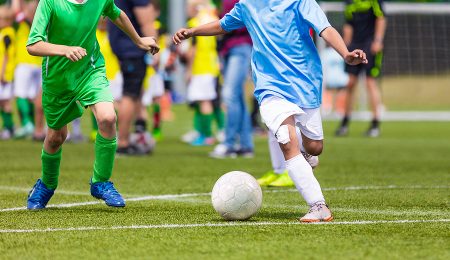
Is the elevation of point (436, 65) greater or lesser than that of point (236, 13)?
lesser

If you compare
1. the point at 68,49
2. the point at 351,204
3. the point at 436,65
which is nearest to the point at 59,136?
the point at 68,49

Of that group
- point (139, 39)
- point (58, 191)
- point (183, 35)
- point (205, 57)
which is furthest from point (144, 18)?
point (183, 35)

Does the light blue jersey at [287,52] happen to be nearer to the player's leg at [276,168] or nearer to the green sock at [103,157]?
the green sock at [103,157]

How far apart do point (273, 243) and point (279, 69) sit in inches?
64.1

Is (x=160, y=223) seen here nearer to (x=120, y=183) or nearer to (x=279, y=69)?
(x=279, y=69)

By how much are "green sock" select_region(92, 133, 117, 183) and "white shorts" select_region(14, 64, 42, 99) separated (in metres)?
8.85

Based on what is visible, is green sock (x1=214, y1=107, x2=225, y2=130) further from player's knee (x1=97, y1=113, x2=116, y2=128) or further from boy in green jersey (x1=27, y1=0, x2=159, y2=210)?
player's knee (x1=97, y1=113, x2=116, y2=128)

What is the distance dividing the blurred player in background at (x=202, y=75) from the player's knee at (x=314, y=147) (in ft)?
26.5

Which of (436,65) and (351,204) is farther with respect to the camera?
(436,65)

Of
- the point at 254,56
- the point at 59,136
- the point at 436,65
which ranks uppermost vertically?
the point at 254,56

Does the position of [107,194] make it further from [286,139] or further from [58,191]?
[58,191]

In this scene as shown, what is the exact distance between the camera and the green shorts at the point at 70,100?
23.8ft

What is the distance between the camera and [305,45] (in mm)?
6883

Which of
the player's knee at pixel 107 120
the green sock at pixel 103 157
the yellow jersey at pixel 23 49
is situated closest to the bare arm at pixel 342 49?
the player's knee at pixel 107 120
